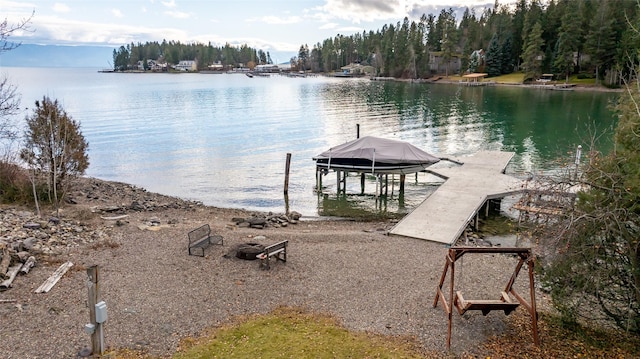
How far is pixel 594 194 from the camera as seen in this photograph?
8.52 metres

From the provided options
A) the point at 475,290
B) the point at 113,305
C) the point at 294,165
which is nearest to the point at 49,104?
the point at 113,305

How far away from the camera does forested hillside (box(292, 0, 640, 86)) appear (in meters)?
82.2

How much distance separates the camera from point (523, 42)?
106438 mm

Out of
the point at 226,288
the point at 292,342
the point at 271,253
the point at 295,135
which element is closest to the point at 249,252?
the point at 271,253

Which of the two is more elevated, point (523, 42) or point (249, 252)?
point (523, 42)

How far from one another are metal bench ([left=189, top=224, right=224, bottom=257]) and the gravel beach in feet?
1.03

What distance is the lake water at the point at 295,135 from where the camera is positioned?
28859 mm

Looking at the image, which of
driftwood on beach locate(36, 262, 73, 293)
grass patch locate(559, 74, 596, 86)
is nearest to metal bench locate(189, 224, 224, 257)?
driftwood on beach locate(36, 262, 73, 293)

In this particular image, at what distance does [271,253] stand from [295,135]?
123 feet

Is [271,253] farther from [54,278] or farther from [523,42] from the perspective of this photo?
[523,42]

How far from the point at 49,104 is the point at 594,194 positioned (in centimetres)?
2344

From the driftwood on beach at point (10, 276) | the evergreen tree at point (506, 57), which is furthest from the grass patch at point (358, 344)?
the evergreen tree at point (506, 57)

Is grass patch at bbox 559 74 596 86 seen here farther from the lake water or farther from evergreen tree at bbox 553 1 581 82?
the lake water

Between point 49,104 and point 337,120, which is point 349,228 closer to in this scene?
point 49,104
